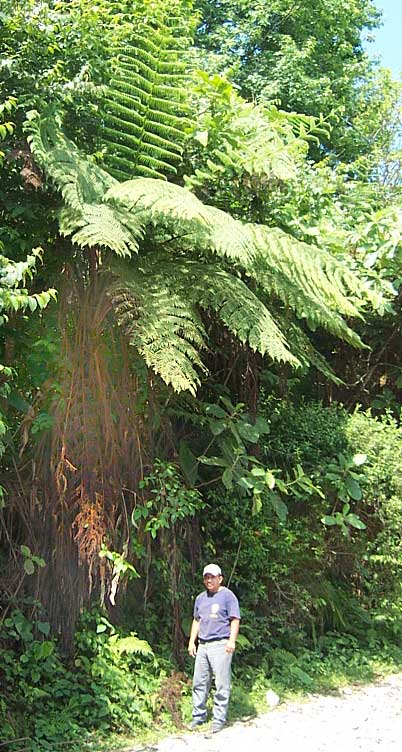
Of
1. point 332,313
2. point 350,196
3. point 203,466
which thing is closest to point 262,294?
point 332,313

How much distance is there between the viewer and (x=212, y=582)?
583cm

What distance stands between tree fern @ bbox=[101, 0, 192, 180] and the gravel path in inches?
143

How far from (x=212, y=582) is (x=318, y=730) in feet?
3.85

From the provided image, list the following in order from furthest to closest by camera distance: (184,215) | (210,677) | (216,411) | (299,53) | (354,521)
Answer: (299,53) → (354,521) → (216,411) → (210,677) → (184,215)

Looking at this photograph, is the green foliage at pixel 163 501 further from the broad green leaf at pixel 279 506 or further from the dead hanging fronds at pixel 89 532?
the broad green leaf at pixel 279 506

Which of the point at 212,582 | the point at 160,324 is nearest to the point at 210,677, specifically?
the point at 212,582

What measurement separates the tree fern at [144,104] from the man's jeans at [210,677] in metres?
3.22

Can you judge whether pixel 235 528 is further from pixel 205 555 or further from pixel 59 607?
pixel 59 607

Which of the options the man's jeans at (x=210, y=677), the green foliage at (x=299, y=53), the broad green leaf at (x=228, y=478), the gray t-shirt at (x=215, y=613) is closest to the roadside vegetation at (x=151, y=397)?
the broad green leaf at (x=228, y=478)

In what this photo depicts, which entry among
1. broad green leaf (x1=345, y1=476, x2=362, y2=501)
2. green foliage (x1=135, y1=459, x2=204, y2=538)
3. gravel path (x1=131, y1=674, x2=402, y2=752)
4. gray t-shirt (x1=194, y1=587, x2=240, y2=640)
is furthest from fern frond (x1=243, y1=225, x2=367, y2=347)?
gravel path (x1=131, y1=674, x2=402, y2=752)

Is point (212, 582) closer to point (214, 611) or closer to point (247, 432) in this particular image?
point (214, 611)

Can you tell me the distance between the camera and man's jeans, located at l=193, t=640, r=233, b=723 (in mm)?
5555

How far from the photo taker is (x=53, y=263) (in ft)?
18.7

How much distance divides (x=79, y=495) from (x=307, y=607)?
2431 mm
